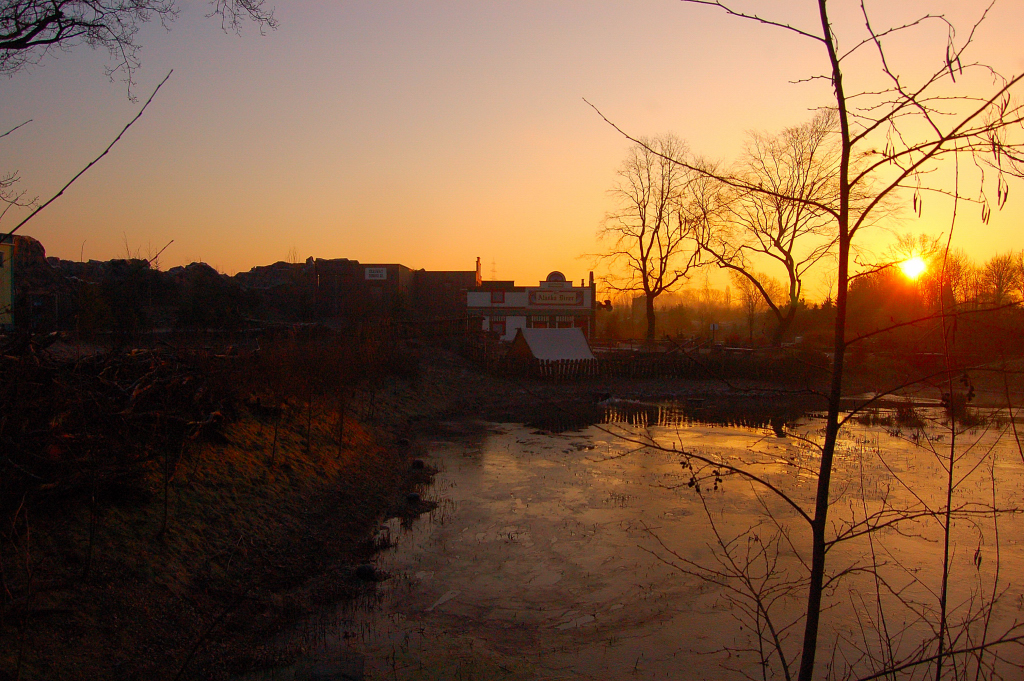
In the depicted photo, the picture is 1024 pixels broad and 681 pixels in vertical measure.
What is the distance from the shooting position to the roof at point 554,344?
33188 millimetres

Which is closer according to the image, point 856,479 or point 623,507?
point 623,507

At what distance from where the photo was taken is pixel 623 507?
10.8 m

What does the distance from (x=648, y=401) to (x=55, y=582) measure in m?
23.2

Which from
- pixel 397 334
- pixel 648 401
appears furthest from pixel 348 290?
pixel 648 401

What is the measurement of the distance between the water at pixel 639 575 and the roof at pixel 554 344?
64.4 feet

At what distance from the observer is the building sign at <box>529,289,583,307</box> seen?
5478 cm

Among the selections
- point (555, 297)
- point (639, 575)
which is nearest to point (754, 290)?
point (555, 297)

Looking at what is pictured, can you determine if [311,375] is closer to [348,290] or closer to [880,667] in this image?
[880,667]

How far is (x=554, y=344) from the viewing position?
3381 cm

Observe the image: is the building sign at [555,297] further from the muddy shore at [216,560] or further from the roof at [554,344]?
the muddy shore at [216,560]

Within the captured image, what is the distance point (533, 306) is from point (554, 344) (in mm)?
21341

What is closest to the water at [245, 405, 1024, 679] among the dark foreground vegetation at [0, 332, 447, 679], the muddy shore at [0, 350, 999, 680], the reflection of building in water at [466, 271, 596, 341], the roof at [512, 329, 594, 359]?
the muddy shore at [0, 350, 999, 680]

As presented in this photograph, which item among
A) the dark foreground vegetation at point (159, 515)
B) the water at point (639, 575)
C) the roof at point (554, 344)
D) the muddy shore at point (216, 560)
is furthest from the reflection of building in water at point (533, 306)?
the dark foreground vegetation at point (159, 515)

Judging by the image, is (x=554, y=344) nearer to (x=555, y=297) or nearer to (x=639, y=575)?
(x=555, y=297)
